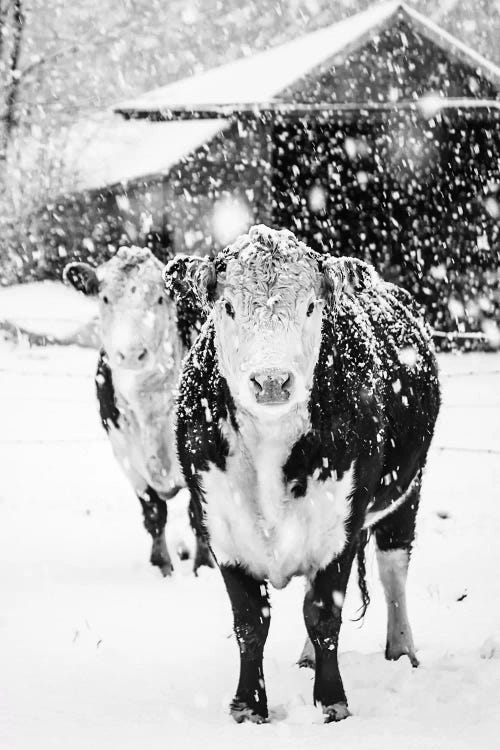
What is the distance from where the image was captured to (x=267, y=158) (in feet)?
50.9

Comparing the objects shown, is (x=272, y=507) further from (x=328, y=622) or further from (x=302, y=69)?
(x=302, y=69)

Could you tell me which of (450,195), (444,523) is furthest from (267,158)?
(444,523)

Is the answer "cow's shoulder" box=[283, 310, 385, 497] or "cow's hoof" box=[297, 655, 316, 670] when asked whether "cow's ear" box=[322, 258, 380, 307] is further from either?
"cow's hoof" box=[297, 655, 316, 670]

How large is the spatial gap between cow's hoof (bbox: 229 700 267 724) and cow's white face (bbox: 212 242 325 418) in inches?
44.0

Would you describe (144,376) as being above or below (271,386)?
below

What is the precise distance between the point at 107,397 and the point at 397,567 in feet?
8.12

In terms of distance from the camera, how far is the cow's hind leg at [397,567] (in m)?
4.02

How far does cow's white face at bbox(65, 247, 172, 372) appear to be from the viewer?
551 centimetres

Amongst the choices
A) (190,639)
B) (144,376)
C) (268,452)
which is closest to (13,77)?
(144,376)

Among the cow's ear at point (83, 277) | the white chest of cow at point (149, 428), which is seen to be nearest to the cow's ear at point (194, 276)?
Result: the white chest of cow at point (149, 428)

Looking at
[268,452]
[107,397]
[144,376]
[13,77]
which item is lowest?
[107,397]

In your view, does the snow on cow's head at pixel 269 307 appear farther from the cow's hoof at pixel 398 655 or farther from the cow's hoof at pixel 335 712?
the cow's hoof at pixel 398 655

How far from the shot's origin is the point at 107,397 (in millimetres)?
5895

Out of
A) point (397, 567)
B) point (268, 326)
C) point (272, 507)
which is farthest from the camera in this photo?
point (397, 567)
